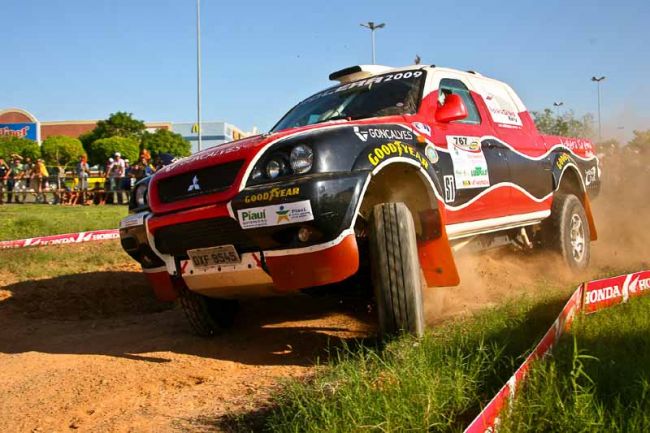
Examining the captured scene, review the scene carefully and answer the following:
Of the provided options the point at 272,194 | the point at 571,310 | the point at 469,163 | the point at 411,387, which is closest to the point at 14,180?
the point at 469,163

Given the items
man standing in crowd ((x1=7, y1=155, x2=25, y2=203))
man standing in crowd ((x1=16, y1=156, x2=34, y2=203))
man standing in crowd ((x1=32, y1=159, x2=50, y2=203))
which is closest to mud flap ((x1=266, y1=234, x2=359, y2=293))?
man standing in crowd ((x1=32, y1=159, x2=50, y2=203))

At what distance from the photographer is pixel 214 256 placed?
3.83 m

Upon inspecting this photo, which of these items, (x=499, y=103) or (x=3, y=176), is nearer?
(x=499, y=103)

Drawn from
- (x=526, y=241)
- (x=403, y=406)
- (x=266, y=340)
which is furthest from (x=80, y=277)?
(x=403, y=406)

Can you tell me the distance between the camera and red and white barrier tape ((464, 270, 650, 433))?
2293mm

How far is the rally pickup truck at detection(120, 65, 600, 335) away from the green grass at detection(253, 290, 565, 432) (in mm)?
390

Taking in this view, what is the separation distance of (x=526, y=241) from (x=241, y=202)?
3.75 meters

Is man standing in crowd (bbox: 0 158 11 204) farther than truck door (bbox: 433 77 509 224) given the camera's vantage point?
Yes

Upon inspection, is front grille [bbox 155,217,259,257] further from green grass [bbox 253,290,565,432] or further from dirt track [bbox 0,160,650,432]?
green grass [bbox 253,290,565,432]

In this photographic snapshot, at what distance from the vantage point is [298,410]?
2688 mm

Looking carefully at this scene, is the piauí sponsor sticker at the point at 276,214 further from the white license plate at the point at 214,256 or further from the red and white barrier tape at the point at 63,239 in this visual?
the red and white barrier tape at the point at 63,239

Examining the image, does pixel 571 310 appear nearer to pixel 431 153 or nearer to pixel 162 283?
pixel 431 153

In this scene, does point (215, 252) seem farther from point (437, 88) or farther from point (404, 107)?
point (437, 88)

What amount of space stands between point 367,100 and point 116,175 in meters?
14.6
